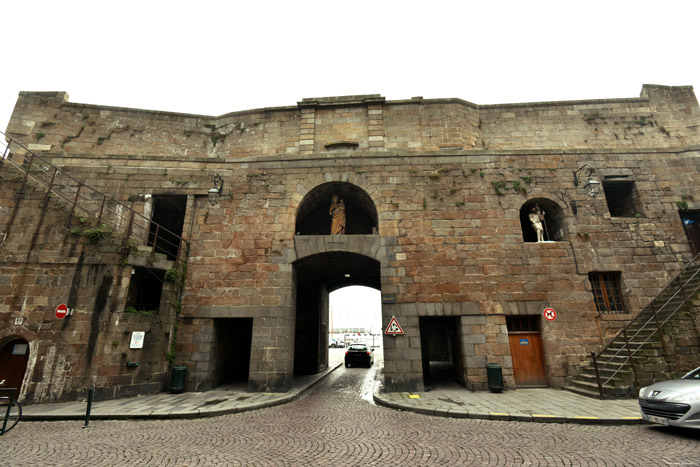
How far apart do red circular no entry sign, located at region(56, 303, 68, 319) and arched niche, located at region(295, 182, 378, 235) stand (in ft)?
24.5

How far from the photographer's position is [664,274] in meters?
10.6

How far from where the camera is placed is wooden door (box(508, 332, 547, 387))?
1005cm

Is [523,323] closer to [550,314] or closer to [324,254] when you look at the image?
[550,314]

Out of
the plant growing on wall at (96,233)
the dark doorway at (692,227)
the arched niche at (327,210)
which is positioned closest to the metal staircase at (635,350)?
the dark doorway at (692,227)

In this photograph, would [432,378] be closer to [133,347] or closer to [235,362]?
[235,362]

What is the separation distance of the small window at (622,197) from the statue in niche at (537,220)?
285cm

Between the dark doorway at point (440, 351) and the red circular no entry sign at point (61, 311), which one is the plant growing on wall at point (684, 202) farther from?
the red circular no entry sign at point (61, 311)

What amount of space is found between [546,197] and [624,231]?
282 centimetres

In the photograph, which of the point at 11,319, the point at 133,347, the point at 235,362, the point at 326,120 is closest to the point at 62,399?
the point at 133,347

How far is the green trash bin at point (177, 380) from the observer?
9.69m

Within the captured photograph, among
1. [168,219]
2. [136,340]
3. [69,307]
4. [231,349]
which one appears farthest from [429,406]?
[168,219]

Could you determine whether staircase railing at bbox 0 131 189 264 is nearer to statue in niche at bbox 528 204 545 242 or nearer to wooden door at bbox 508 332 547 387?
wooden door at bbox 508 332 547 387

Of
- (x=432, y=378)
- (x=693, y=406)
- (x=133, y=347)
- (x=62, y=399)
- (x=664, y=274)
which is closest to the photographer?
(x=693, y=406)

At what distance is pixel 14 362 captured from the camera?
8828mm
